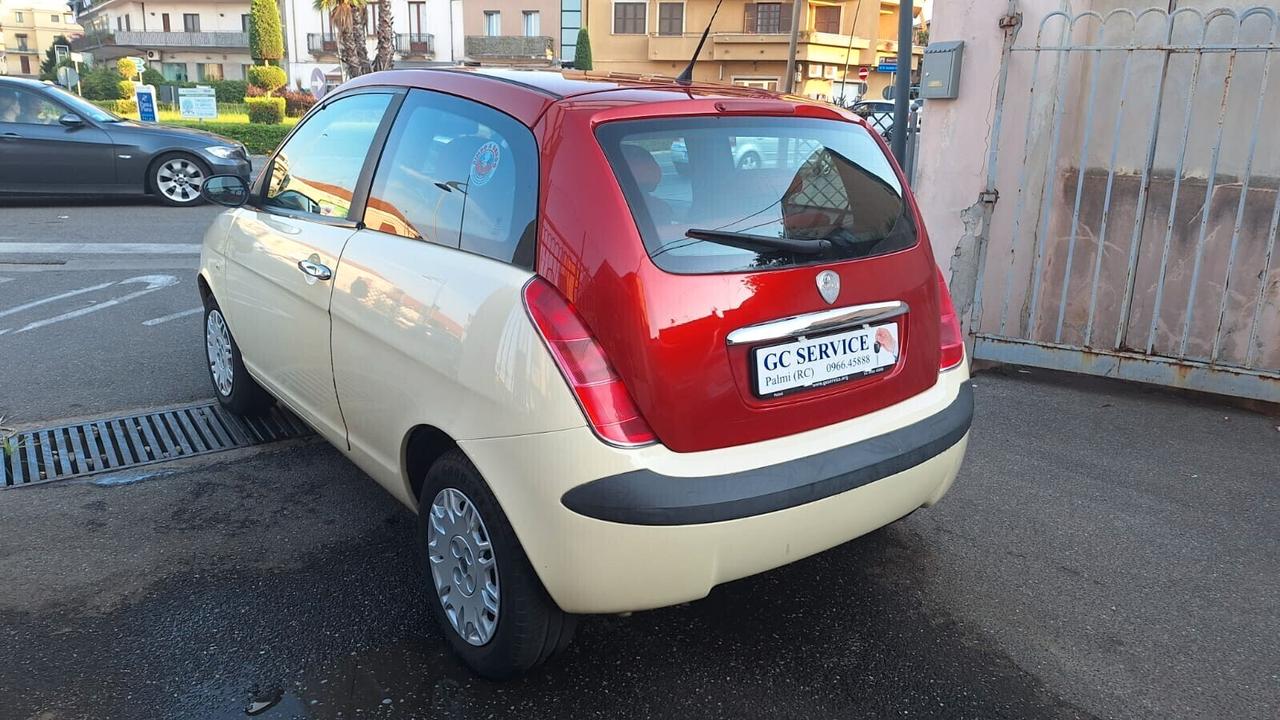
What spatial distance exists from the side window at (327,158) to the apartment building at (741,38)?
146 feet

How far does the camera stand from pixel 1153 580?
129 inches

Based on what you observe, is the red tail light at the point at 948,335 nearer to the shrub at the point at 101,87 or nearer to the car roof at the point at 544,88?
the car roof at the point at 544,88

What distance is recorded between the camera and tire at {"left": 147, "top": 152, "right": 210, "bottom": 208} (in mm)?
11680

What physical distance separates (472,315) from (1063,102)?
4243 mm

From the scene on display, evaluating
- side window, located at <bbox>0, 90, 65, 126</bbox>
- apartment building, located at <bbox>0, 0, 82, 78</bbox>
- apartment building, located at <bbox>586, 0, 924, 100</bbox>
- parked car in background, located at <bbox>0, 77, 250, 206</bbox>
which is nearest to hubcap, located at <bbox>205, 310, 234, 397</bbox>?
parked car in background, located at <bbox>0, 77, 250, 206</bbox>

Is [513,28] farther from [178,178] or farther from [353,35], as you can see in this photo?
[178,178]

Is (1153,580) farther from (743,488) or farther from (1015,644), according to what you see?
(743,488)

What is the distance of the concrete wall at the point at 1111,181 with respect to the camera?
5.22 metres

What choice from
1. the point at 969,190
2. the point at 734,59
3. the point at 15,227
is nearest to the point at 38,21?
the point at 734,59

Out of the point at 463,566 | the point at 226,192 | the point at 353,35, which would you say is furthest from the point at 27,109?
the point at 353,35

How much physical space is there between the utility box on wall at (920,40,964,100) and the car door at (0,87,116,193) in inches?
391

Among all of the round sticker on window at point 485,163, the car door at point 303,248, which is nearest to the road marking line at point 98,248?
the car door at point 303,248

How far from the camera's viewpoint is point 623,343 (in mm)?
2314

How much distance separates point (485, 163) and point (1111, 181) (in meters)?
3.99
